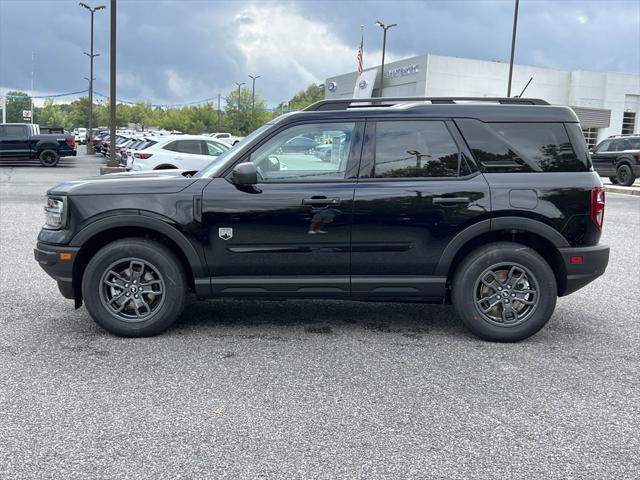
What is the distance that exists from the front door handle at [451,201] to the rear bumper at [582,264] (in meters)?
0.85

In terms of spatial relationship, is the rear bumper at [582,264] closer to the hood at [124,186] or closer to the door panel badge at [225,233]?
the door panel badge at [225,233]

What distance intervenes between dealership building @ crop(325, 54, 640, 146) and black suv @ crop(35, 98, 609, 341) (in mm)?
51762

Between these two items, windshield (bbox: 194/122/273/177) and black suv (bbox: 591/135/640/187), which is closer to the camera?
windshield (bbox: 194/122/273/177)

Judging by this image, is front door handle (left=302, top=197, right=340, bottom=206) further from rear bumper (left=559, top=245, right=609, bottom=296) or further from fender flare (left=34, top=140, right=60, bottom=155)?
fender flare (left=34, top=140, right=60, bottom=155)

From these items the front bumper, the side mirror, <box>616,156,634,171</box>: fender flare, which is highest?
<box>616,156,634,171</box>: fender flare

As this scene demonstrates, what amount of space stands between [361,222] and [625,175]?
821 inches

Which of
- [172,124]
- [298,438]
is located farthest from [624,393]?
[172,124]

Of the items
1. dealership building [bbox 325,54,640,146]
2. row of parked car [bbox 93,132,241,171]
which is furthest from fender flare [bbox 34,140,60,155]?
dealership building [bbox 325,54,640,146]

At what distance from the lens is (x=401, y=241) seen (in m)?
5.14

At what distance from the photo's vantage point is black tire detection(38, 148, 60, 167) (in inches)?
1142

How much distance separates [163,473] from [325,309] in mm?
3268

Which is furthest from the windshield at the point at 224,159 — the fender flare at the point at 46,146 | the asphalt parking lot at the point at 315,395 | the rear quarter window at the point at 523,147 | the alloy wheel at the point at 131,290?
the fender flare at the point at 46,146

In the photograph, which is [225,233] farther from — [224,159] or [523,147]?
[523,147]

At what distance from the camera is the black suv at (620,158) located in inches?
894
